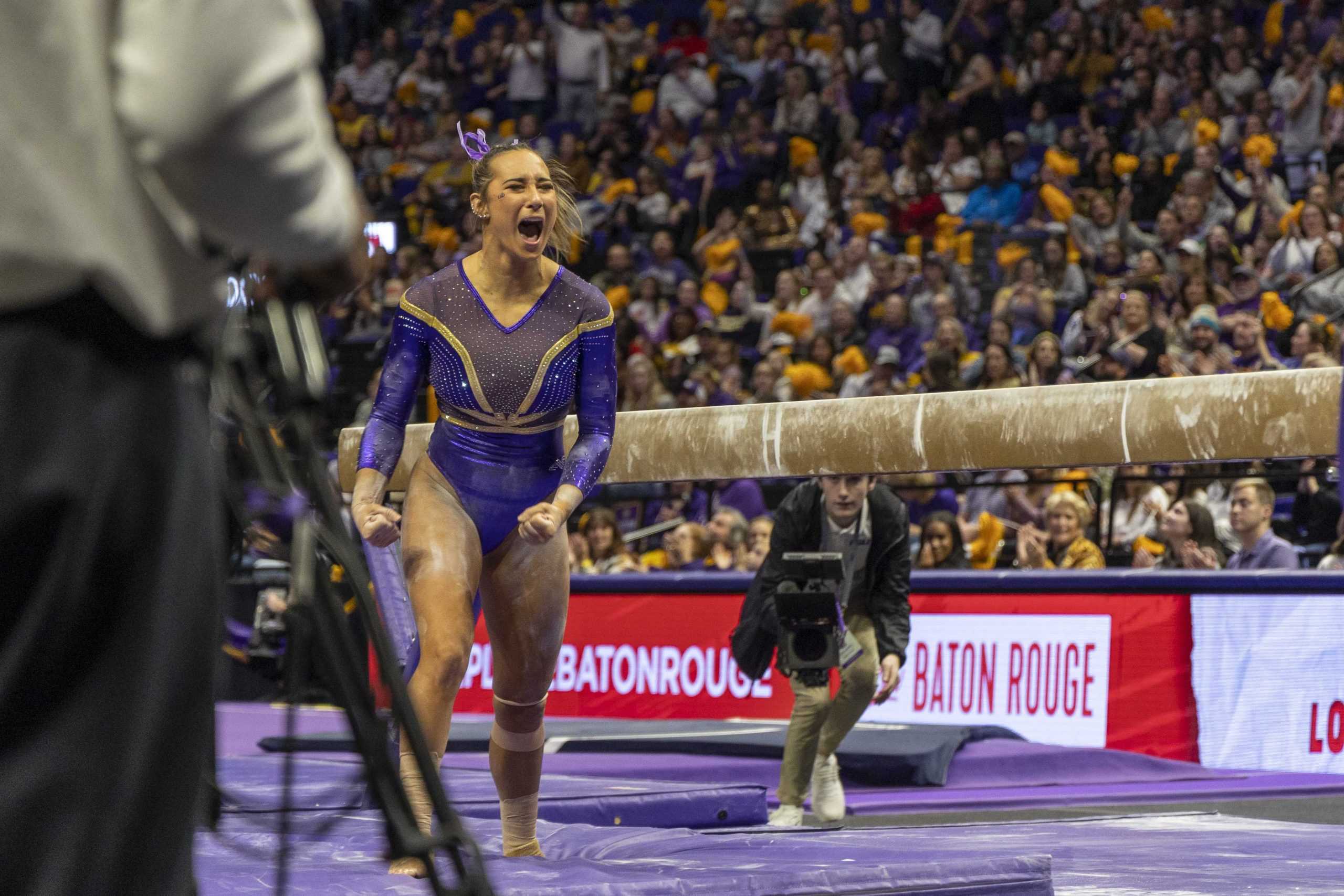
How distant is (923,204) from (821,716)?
292 inches

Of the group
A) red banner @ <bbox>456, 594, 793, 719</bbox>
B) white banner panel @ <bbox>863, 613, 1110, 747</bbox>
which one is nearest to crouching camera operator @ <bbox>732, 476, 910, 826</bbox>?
white banner panel @ <bbox>863, 613, 1110, 747</bbox>

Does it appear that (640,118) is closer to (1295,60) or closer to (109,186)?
(1295,60)

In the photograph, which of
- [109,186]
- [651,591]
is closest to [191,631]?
[109,186]

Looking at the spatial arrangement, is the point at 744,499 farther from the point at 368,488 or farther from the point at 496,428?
the point at 368,488

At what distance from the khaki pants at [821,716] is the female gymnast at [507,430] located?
216 cm

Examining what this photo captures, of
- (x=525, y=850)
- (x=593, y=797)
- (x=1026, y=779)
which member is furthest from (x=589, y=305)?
(x=1026, y=779)

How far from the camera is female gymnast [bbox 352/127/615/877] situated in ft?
12.7

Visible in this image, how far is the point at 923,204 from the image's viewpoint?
12750 mm

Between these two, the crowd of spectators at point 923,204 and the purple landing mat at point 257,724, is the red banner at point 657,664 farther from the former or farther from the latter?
the purple landing mat at point 257,724

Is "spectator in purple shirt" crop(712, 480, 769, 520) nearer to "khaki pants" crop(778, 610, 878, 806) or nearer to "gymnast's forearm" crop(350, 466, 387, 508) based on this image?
"khaki pants" crop(778, 610, 878, 806)

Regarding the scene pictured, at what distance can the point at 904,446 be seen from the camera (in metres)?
5.61

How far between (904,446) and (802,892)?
253cm

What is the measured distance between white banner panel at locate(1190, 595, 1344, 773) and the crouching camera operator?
1507 mm

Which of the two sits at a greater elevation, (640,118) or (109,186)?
(640,118)
